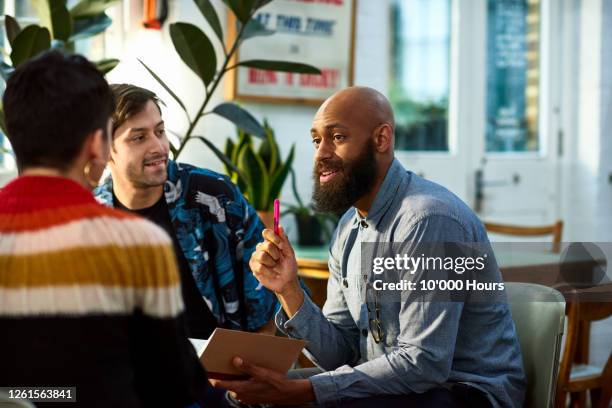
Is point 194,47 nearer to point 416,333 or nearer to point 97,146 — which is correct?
point 416,333

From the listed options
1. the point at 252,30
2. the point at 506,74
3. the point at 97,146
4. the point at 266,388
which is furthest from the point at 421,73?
the point at 97,146

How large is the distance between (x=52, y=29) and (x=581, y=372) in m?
2.25

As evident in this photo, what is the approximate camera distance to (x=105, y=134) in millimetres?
1265

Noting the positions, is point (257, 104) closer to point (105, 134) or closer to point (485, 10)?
point (485, 10)

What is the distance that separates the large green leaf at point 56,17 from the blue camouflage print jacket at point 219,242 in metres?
0.69

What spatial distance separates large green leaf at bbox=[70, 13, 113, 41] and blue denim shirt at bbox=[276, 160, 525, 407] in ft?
4.57

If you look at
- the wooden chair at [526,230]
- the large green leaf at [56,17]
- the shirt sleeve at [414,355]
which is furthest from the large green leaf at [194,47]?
the wooden chair at [526,230]

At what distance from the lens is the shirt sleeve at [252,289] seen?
2393 millimetres

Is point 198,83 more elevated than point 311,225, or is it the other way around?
point 198,83

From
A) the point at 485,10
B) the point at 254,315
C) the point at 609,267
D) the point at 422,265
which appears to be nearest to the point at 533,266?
the point at 609,267

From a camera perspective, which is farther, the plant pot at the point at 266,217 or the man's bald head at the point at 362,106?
the plant pot at the point at 266,217

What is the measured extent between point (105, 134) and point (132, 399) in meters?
0.38

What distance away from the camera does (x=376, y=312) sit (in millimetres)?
1987
